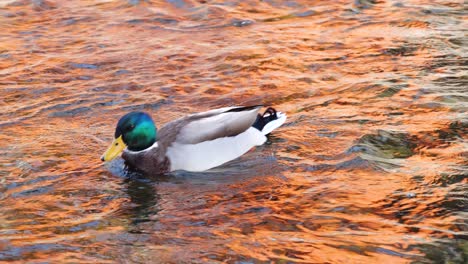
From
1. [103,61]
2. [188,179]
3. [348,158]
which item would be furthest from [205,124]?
[103,61]

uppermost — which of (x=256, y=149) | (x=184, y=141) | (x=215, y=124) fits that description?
(x=215, y=124)

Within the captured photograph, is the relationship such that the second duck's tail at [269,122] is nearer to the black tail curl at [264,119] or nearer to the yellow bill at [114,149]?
the black tail curl at [264,119]

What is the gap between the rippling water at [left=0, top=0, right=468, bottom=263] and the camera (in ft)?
24.2

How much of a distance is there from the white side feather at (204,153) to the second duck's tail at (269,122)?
27cm

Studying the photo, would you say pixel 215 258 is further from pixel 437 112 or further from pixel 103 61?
pixel 103 61

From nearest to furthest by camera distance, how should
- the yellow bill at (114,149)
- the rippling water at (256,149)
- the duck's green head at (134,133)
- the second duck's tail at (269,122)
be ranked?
the rippling water at (256,149) → the yellow bill at (114,149) → the duck's green head at (134,133) → the second duck's tail at (269,122)

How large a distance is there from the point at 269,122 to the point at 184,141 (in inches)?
34.9

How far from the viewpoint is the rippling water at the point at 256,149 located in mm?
7375

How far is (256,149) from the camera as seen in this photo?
9453 millimetres

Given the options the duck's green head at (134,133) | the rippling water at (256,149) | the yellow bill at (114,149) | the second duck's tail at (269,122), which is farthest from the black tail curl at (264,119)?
the yellow bill at (114,149)

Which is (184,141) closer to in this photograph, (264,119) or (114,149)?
(114,149)

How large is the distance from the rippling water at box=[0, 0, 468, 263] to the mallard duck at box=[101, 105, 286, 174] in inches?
5.0

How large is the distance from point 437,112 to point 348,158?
152cm

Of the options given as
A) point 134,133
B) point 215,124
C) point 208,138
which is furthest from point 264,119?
point 134,133
